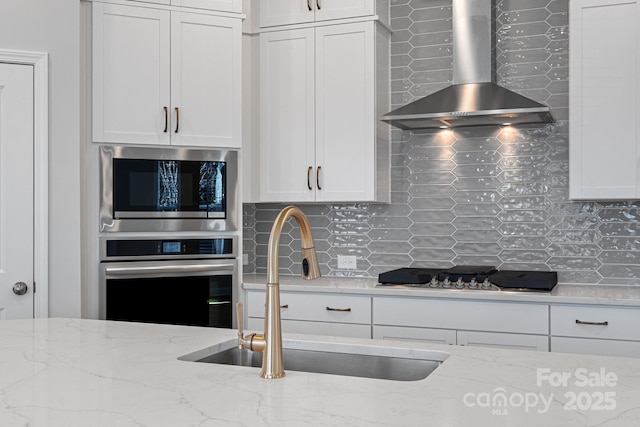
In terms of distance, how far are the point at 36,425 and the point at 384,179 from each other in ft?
9.92

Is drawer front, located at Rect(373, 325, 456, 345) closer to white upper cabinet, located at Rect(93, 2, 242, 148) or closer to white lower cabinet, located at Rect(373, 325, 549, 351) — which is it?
white lower cabinet, located at Rect(373, 325, 549, 351)

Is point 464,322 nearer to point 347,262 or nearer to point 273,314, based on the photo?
point 347,262

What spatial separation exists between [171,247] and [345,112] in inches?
49.1

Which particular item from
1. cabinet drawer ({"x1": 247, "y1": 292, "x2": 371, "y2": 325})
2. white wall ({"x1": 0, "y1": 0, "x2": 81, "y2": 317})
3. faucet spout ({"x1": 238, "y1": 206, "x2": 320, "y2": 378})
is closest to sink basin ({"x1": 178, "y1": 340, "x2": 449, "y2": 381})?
faucet spout ({"x1": 238, "y1": 206, "x2": 320, "y2": 378})

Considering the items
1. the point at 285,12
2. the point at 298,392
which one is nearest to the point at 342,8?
the point at 285,12

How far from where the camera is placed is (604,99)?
11.0 ft

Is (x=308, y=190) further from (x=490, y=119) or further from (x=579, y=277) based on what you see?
(x=579, y=277)

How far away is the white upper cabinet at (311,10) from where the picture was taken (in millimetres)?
3924

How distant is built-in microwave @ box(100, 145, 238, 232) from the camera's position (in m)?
3.71

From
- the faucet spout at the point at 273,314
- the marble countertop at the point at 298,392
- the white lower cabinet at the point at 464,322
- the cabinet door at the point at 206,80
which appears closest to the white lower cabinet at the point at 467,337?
the white lower cabinet at the point at 464,322

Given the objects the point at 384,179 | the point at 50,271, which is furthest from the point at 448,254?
the point at 50,271

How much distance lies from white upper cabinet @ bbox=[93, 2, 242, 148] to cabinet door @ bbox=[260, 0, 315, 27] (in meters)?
0.29

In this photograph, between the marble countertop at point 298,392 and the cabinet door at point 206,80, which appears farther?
the cabinet door at point 206,80

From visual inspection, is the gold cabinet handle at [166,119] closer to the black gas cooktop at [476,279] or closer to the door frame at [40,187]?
the door frame at [40,187]
